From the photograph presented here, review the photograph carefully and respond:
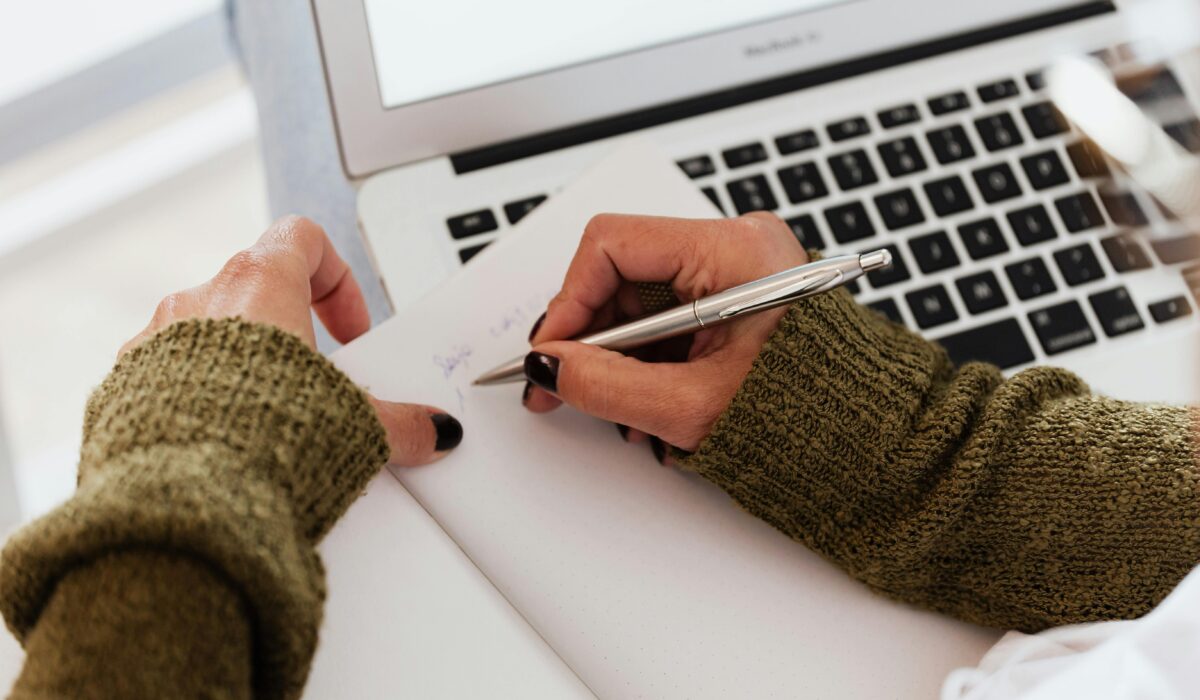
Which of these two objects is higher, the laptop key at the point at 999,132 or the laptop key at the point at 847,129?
the laptop key at the point at 847,129

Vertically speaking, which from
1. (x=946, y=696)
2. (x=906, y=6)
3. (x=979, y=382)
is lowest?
(x=946, y=696)

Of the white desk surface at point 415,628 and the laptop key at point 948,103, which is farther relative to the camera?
the laptop key at point 948,103

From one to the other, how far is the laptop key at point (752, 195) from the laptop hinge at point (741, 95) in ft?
0.18

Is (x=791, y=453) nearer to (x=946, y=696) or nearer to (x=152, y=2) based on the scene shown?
(x=946, y=696)

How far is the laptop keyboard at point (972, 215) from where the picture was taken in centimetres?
50

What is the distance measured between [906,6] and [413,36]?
0.97 ft

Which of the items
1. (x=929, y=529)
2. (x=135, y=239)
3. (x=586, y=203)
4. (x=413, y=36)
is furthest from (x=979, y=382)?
(x=135, y=239)

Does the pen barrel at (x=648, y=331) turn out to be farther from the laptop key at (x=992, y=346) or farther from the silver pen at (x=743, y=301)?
the laptop key at (x=992, y=346)

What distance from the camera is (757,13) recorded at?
0.52 meters

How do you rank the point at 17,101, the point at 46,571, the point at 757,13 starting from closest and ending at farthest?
the point at 46,571 → the point at 757,13 → the point at 17,101

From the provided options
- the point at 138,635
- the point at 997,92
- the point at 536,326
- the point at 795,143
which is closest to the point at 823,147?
the point at 795,143

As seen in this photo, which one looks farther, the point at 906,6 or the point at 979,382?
the point at 906,6

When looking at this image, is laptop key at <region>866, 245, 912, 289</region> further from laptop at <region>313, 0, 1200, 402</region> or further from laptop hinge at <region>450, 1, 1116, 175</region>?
laptop hinge at <region>450, 1, 1116, 175</region>

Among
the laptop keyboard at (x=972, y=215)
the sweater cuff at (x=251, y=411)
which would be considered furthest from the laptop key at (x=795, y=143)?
the sweater cuff at (x=251, y=411)
